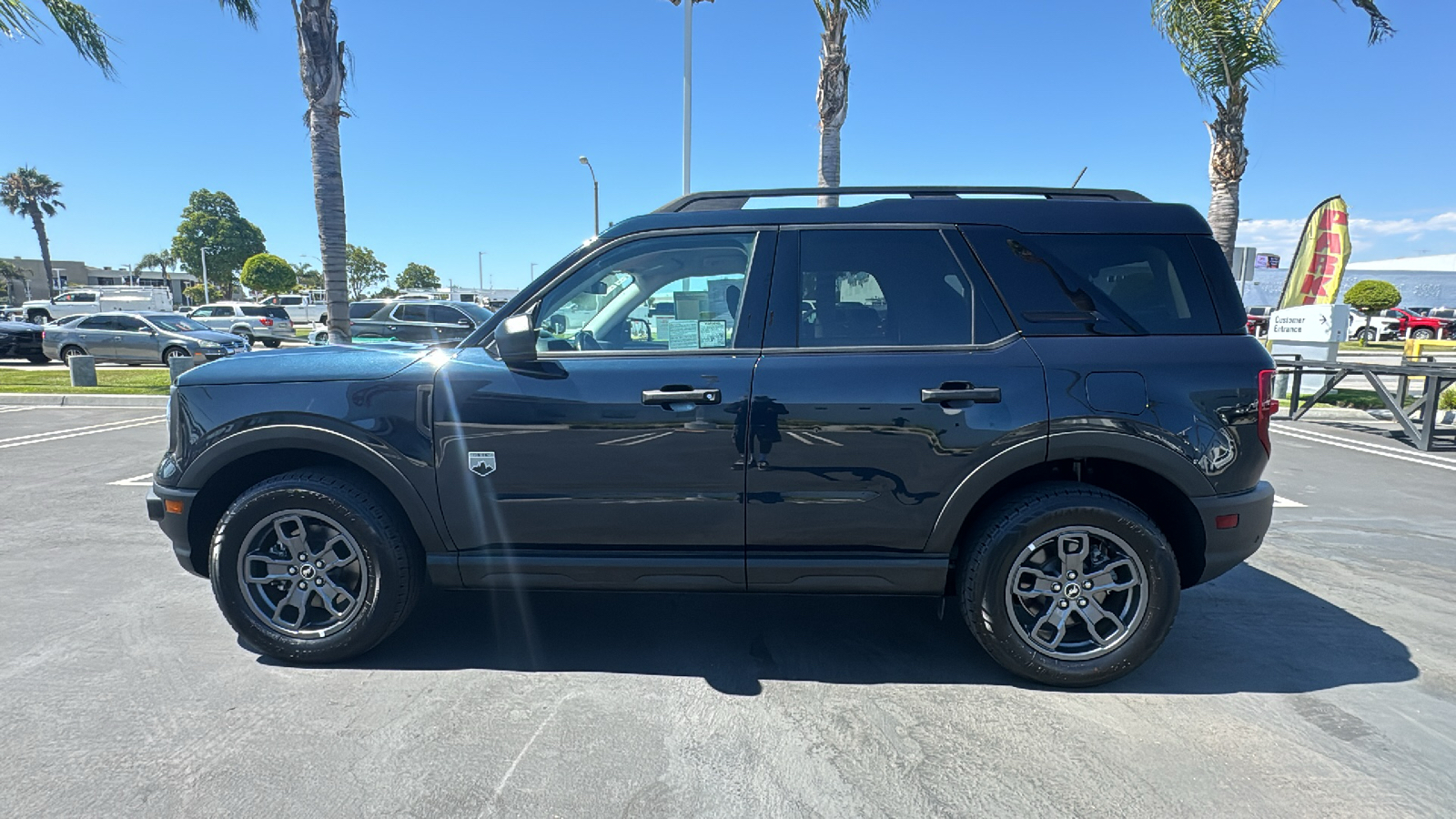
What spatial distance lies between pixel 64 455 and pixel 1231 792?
1001cm

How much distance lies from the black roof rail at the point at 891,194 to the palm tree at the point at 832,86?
9.88 metres

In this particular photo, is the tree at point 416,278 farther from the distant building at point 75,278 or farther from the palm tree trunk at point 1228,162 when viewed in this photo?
the palm tree trunk at point 1228,162

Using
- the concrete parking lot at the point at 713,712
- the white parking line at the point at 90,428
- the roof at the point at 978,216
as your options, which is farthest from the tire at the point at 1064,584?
the white parking line at the point at 90,428

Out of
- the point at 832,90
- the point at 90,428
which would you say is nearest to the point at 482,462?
the point at 90,428

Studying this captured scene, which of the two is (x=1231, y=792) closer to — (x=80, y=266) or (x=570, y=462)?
(x=570, y=462)

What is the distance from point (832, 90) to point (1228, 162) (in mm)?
6557

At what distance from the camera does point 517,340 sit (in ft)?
9.52

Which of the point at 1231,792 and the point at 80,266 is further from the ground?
the point at 80,266

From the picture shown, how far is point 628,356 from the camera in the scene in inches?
117

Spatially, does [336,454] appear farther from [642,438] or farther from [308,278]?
[308,278]

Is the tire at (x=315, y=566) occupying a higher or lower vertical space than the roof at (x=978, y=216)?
lower

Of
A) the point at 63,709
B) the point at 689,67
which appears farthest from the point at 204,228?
the point at 63,709

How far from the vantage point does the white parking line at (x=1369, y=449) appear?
771cm

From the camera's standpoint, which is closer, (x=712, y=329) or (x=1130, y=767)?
(x=1130, y=767)
